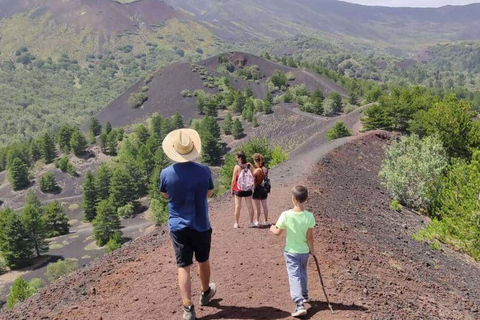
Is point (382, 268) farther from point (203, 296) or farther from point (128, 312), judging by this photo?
point (128, 312)

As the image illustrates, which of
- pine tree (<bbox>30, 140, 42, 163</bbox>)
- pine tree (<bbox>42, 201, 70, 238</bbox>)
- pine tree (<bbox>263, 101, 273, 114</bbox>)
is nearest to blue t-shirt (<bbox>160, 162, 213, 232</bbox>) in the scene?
pine tree (<bbox>42, 201, 70, 238</bbox>)

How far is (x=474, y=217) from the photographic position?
18.4 meters

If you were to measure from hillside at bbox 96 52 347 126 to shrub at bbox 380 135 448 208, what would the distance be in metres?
77.0

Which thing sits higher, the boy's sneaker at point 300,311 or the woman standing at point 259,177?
the woman standing at point 259,177

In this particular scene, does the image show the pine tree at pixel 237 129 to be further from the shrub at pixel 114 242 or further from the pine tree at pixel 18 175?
the pine tree at pixel 18 175

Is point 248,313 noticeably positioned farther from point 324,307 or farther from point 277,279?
point 277,279

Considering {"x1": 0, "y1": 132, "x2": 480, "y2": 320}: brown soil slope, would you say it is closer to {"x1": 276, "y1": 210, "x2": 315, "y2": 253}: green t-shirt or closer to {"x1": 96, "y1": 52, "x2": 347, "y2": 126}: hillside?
{"x1": 276, "y1": 210, "x2": 315, "y2": 253}: green t-shirt

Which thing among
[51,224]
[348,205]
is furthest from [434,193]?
[51,224]

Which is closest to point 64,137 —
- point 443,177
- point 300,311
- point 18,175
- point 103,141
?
point 103,141

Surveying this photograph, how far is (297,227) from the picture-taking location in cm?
731

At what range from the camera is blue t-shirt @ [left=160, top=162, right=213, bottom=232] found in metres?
6.99

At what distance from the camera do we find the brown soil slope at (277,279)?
8307 millimetres

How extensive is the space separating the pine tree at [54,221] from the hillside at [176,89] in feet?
136

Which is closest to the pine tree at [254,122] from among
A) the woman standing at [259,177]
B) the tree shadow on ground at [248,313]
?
the woman standing at [259,177]
